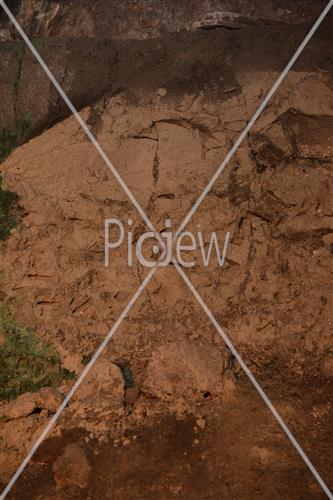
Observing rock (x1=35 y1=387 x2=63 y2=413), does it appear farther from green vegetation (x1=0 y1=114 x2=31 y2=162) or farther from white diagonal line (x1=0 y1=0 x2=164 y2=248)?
green vegetation (x1=0 y1=114 x2=31 y2=162)

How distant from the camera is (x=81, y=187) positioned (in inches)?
139

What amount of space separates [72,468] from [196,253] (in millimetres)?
1413

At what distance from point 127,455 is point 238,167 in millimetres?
1811

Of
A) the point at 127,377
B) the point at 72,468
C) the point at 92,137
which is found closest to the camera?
the point at 72,468

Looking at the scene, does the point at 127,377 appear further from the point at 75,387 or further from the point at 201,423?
the point at 201,423

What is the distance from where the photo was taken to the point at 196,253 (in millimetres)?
3471

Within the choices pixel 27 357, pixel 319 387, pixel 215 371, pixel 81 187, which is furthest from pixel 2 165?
pixel 319 387

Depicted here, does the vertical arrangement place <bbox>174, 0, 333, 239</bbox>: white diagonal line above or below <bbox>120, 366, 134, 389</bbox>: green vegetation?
above

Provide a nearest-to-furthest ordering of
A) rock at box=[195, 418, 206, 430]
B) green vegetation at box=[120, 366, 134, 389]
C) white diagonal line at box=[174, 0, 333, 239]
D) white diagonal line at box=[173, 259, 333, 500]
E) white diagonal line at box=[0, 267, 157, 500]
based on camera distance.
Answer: white diagonal line at box=[173, 259, 333, 500]
white diagonal line at box=[0, 267, 157, 500]
rock at box=[195, 418, 206, 430]
green vegetation at box=[120, 366, 134, 389]
white diagonal line at box=[174, 0, 333, 239]

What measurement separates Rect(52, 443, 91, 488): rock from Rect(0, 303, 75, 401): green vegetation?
501mm

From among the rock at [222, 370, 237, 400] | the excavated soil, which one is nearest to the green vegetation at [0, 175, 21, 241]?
the excavated soil

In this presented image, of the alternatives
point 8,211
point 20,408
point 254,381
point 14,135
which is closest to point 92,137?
point 14,135

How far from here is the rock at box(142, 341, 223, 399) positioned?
124 inches

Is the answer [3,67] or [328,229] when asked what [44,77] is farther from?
[328,229]
